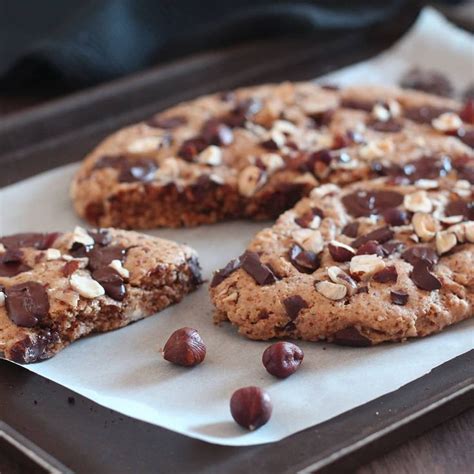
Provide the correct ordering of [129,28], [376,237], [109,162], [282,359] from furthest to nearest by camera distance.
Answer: [129,28] → [109,162] → [376,237] → [282,359]

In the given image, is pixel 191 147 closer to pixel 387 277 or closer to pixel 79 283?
pixel 79 283

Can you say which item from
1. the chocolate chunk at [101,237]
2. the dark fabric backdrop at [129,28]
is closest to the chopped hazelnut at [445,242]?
the chocolate chunk at [101,237]

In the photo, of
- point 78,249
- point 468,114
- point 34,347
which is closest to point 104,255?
point 78,249

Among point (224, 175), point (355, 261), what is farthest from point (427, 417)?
point (224, 175)

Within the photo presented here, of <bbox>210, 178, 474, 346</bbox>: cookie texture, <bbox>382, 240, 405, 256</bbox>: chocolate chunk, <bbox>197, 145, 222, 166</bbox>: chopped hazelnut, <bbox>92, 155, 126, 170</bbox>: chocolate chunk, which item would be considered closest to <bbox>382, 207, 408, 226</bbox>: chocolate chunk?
<bbox>210, 178, 474, 346</bbox>: cookie texture

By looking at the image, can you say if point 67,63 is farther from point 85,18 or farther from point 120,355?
point 120,355

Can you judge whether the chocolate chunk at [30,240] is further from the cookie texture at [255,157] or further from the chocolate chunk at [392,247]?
the chocolate chunk at [392,247]
